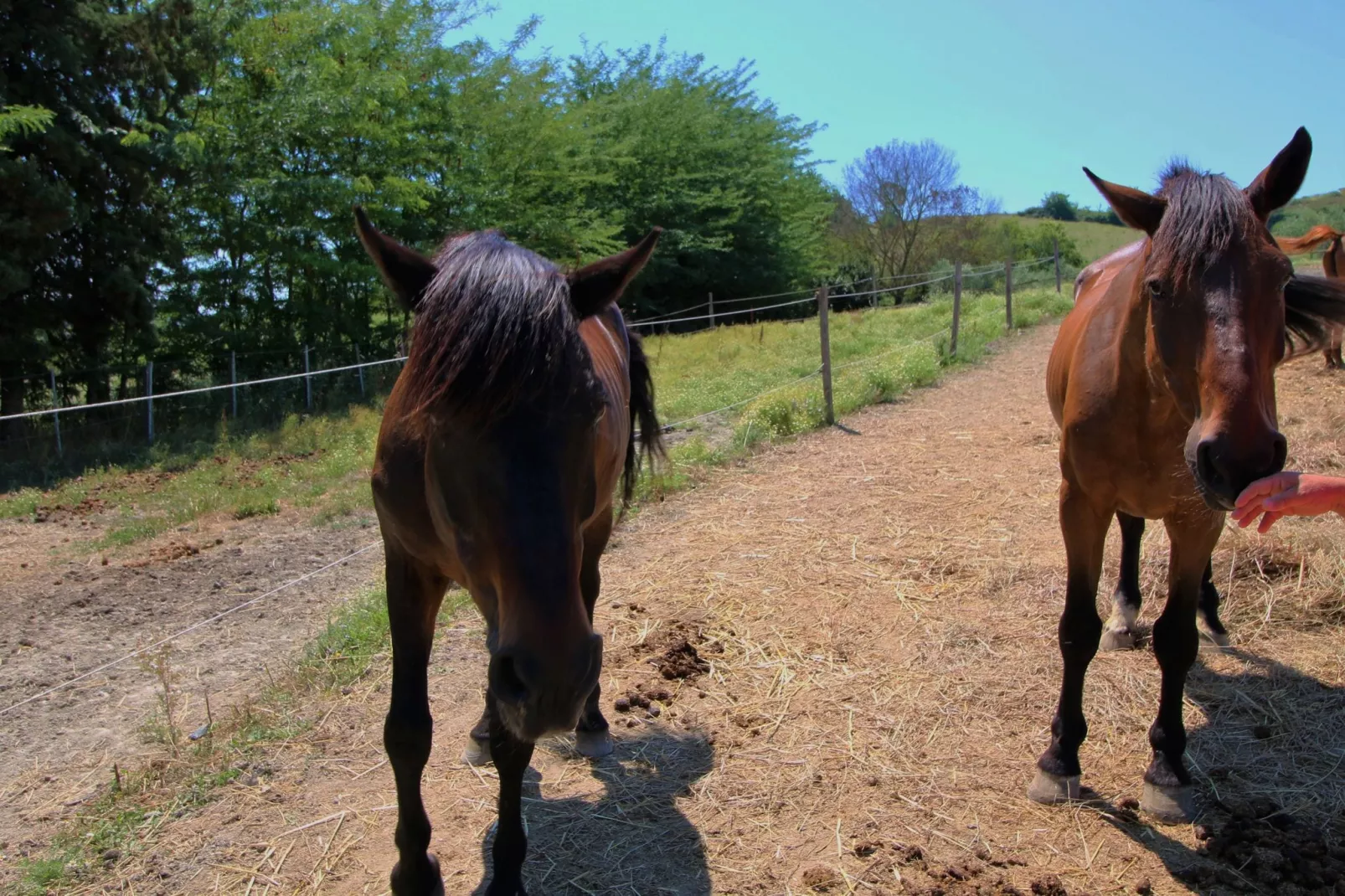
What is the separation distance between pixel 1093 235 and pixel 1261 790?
63708mm

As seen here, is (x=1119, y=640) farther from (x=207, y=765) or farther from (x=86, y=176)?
(x=86, y=176)

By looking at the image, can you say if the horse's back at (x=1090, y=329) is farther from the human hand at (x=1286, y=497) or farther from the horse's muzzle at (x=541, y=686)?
the horse's muzzle at (x=541, y=686)

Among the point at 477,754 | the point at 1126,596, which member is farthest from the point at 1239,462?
the point at 477,754

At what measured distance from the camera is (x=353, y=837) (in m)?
2.98

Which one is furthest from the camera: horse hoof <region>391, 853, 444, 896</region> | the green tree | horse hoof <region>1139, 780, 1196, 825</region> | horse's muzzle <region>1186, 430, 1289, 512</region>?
the green tree

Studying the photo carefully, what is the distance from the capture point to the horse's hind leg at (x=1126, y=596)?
421 cm

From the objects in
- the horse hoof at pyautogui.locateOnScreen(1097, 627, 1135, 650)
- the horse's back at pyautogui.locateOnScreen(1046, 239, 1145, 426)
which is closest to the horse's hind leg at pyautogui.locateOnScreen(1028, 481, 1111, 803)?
the horse's back at pyautogui.locateOnScreen(1046, 239, 1145, 426)

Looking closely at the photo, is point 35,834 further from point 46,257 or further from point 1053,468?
point 46,257

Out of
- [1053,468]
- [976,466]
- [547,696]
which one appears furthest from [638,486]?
[547,696]

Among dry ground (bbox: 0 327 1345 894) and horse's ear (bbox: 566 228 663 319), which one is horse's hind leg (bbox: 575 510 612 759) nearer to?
dry ground (bbox: 0 327 1345 894)

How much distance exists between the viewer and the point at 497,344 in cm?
186

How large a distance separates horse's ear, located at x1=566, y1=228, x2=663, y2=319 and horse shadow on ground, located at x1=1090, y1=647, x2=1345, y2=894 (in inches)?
101

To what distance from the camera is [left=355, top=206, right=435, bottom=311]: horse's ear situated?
2.14m

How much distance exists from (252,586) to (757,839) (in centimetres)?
488
